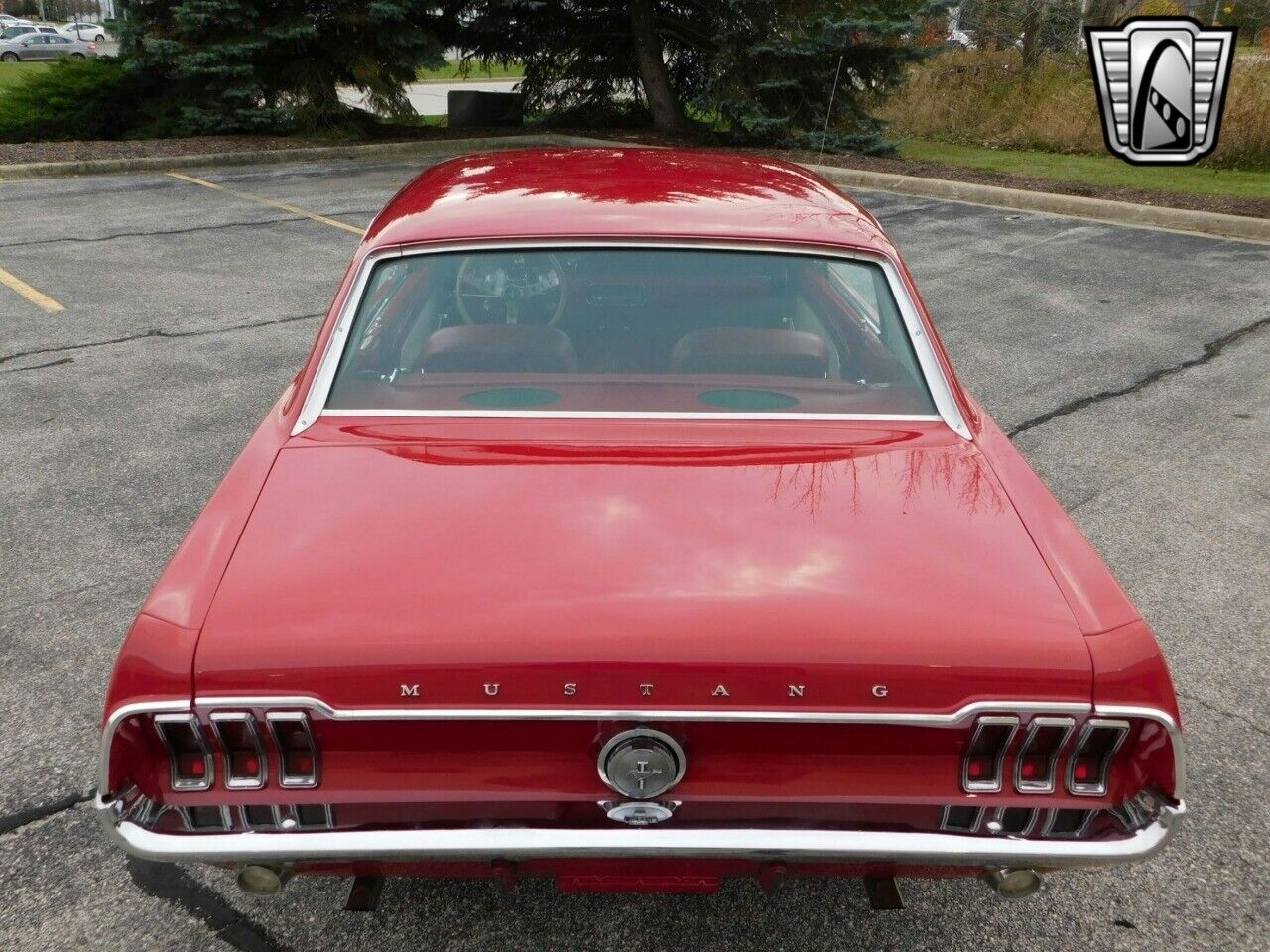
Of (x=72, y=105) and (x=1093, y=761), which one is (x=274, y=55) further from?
(x=1093, y=761)

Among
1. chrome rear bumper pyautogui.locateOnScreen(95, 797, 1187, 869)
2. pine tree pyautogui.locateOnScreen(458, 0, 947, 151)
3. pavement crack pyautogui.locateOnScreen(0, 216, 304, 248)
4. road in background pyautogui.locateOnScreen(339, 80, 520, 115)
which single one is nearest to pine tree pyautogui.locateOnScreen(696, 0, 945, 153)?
pine tree pyautogui.locateOnScreen(458, 0, 947, 151)

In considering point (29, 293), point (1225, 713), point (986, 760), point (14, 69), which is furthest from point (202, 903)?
point (14, 69)

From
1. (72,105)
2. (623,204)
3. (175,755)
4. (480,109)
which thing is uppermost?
(480,109)

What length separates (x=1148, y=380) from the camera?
273 inches

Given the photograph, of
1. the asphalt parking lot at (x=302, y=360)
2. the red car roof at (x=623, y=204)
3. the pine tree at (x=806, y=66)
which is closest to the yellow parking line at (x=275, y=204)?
the asphalt parking lot at (x=302, y=360)

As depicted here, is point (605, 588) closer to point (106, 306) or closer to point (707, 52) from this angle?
point (106, 306)

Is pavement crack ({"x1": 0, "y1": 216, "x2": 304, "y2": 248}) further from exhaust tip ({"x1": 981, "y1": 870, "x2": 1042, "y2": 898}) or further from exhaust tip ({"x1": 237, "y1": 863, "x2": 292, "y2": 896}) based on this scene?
exhaust tip ({"x1": 981, "y1": 870, "x2": 1042, "y2": 898})

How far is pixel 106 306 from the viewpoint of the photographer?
8.27 metres

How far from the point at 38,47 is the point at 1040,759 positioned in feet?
179

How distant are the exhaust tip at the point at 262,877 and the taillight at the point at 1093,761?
5.16 feet

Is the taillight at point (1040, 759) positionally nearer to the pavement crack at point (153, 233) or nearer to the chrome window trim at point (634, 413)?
the chrome window trim at point (634, 413)

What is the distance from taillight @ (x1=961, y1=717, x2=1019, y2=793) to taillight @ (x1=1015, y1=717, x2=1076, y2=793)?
0.12 feet

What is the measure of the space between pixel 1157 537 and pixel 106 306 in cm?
741

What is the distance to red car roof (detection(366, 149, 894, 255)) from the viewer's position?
10.5 ft
